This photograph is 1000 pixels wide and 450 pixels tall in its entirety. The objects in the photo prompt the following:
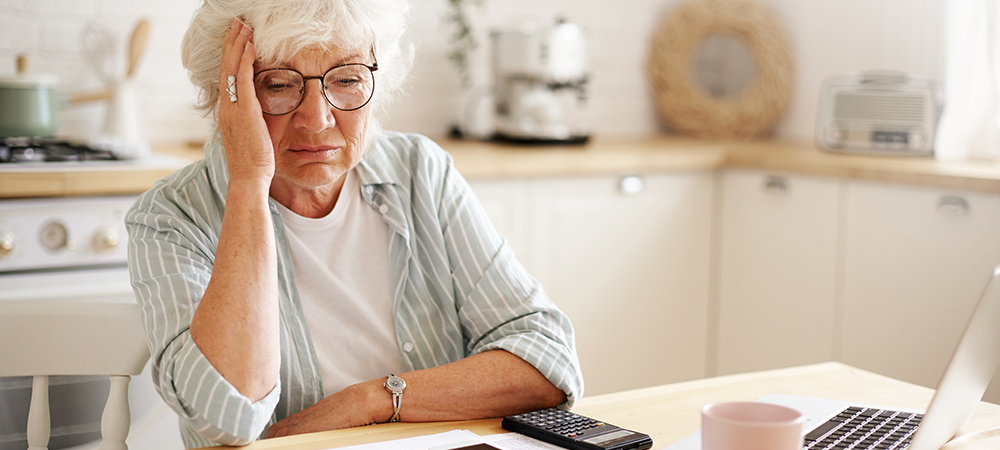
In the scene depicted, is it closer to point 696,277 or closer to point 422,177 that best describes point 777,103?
point 696,277

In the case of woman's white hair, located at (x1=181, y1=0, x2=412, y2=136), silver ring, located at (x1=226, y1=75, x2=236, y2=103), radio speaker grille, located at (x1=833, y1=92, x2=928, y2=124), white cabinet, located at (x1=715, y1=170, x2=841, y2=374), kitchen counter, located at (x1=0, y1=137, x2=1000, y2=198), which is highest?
Answer: woman's white hair, located at (x1=181, y1=0, x2=412, y2=136)

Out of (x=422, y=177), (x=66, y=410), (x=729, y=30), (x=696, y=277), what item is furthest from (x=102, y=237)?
(x=729, y=30)

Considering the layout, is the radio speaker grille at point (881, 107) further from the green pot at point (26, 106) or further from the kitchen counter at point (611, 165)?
the green pot at point (26, 106)

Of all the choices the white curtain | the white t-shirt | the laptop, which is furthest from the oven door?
the white curtain

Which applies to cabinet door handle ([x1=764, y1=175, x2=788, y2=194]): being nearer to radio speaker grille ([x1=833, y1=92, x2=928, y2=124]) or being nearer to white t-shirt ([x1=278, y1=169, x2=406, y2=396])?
radio speaker grille ([x1=833, y1=92, x2=928, y2=124])

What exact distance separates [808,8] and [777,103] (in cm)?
36

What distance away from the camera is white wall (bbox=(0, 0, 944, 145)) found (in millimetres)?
2383

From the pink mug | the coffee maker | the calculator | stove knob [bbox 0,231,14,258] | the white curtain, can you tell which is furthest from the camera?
the coffee maker

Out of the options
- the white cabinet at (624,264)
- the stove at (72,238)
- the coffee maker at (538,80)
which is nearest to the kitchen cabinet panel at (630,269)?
the white cabinet at (624,264)

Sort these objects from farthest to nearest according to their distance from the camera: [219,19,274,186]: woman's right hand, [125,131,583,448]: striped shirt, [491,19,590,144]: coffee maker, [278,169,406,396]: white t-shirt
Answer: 1. [491,19,590,144]: coffee maker
2. [278,169,406,396]: white t-shirt
3. [219,19,274,186]: woman's right hand
4. [125,131,583,448]: striped shirt

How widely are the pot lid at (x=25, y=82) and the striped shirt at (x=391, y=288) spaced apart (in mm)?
1048

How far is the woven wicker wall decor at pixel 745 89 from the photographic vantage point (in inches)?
125

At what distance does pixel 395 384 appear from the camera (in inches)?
43.8

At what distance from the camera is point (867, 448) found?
910 mm
